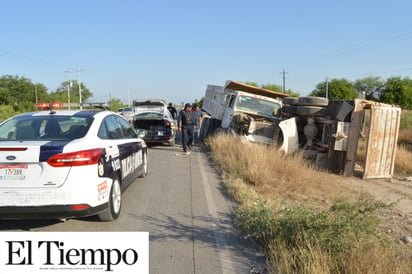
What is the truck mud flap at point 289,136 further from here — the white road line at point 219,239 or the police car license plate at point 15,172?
the police car license plate at point 15,172

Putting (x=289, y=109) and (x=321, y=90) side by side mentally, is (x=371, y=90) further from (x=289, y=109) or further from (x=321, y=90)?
(x=289, y=109)

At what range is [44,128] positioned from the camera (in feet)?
15.1

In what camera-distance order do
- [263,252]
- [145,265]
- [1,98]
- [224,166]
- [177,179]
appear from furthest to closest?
1. [1,98]
2. [224,166]
3. [177,179]
4. [263,252]
5. [145,265]

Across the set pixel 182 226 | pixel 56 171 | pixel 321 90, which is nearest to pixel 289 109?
pixel 182 226

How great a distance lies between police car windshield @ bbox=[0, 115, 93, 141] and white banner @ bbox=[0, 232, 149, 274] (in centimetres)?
129

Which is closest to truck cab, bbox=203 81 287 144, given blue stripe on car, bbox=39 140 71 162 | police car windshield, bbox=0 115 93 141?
police car windshield, bbox=0 115 93 141

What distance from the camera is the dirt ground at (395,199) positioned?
485cm

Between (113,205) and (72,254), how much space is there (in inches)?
A: 47.9

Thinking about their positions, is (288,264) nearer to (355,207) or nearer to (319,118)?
(355,207)

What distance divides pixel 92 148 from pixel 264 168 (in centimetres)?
452

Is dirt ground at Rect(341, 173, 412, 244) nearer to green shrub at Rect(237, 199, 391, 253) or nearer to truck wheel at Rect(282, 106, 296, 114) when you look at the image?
green shrub at Rect(237, 199, 391, 253)

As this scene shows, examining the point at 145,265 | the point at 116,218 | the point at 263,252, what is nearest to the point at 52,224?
the point at 116,218

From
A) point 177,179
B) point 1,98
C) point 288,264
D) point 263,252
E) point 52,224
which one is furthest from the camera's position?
point 1,98

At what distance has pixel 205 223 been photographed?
4668mm
